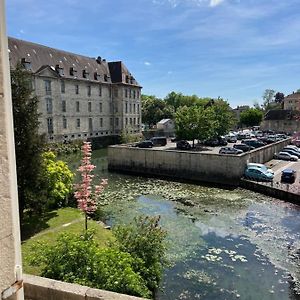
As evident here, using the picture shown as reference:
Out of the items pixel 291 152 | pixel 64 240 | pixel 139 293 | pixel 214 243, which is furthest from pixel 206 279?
pixel 291 152

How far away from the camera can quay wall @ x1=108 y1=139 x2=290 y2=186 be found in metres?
29.9

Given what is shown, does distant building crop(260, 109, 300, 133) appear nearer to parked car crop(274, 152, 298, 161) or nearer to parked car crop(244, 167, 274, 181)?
parked car crop(274, 152, 298, 161)

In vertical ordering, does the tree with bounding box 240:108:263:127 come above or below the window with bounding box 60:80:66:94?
below

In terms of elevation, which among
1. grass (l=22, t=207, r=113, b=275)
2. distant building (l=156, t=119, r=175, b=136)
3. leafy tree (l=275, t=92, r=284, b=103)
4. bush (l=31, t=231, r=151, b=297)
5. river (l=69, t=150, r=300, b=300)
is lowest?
river (l=69, t=150, r=300, b=300)

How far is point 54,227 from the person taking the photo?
1566cm

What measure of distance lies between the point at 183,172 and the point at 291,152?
16783 mm

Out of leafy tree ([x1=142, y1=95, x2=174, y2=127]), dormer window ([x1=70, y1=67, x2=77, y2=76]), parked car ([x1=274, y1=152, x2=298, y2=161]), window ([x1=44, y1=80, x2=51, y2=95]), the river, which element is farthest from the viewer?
leafy tree ([x1=142, y1=95, x2=174, y2=127])

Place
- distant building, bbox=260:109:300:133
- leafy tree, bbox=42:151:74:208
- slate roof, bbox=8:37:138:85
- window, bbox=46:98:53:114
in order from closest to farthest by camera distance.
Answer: leafy tree, bbox=42:151:74:208 < slate roof, bbox=8:37:138:85 < window, bbox=46:98:53:114 < distant building, bbox=260:109:300:133

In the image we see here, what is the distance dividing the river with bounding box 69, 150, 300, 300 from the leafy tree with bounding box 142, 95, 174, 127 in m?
54.3

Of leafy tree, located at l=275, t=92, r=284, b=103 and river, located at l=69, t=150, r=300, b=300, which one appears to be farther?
leafy tree, located at l=275, t=92, r=284, b=103

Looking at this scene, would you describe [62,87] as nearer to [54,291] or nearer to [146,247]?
[146,247]

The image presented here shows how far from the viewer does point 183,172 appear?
109 feet

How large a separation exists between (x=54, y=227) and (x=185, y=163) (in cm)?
1935

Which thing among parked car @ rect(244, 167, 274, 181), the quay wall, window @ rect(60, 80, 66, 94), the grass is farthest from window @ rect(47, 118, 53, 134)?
the grass
